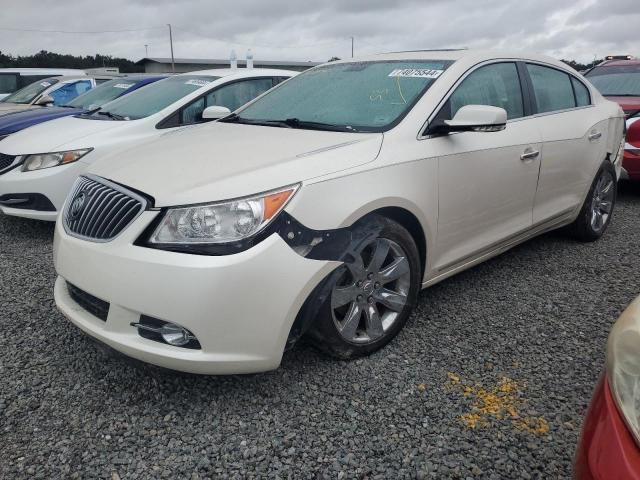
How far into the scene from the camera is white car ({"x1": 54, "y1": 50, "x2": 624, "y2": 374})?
2174mm

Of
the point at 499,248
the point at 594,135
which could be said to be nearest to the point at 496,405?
the point at 499,248

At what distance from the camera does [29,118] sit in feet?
19.8

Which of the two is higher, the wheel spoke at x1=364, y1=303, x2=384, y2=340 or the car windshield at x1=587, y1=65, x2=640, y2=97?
the car windshield at x1=587, y1=65, x2=640, y2=97

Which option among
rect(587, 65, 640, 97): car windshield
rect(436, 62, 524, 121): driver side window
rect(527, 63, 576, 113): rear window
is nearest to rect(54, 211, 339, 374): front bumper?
rect(436, 62, 524, 121): driver side window

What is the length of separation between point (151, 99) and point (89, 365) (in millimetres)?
3447

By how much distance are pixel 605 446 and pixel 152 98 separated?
520 centimetres

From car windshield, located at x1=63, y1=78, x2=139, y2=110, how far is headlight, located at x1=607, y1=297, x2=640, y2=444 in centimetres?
685

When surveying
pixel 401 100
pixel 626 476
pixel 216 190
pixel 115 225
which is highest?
pixel 401 100

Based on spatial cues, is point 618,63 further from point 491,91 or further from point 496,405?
point 496,405

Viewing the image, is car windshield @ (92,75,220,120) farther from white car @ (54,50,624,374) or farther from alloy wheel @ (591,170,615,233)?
alloy wheel @ (591,170,615,233)

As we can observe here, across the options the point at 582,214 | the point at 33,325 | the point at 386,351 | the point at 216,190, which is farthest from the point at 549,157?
the point at 33,325

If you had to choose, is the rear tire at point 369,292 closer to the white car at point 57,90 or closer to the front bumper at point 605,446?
the front bumper at point 605,446

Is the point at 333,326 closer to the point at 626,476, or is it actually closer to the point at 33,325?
the point at 626,476

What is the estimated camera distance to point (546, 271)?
3.97 metres
